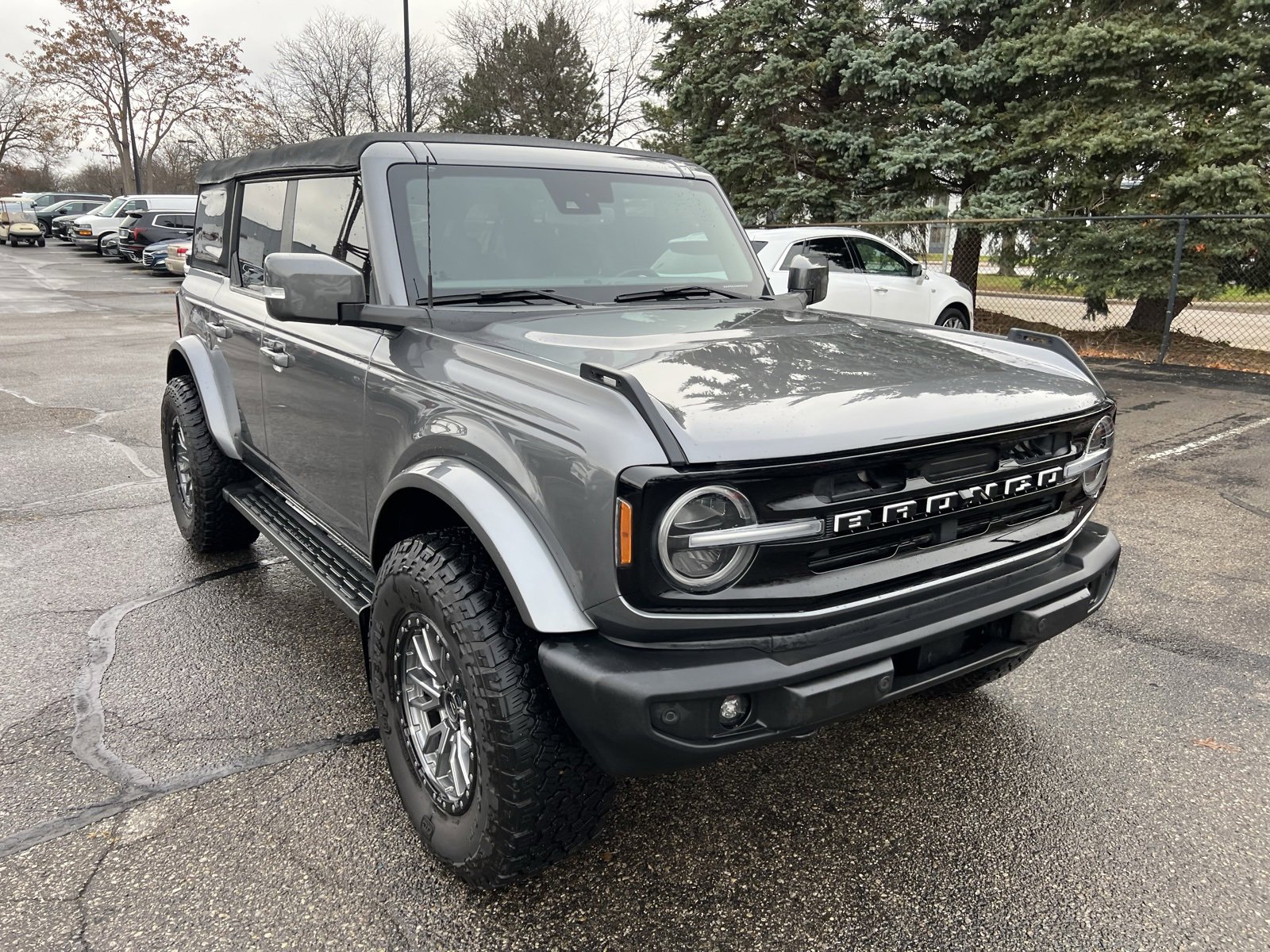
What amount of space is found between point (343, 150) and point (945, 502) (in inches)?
90.7

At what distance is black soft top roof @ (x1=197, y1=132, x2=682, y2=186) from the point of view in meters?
3.06

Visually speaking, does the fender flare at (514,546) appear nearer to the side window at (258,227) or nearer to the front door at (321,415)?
the front door at (321,415)

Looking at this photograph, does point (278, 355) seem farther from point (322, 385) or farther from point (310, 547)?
point (310, 547)

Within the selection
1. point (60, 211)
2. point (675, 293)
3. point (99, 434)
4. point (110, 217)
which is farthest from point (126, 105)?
point (675, 293)

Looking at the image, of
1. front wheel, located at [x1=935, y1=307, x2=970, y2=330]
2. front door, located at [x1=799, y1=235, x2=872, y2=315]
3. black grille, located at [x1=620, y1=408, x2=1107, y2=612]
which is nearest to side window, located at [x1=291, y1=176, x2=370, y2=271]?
black grille, located at [x1=620, y1=408, x2=1107, y2=612]

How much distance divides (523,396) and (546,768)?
0.86 meters

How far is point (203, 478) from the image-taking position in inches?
170

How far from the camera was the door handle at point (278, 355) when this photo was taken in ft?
11.0

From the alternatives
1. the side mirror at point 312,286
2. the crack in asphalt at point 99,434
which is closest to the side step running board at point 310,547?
the side mirror at point 312,286

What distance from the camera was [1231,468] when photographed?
652 centimetres

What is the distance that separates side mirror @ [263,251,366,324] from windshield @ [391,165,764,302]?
0.71 feet

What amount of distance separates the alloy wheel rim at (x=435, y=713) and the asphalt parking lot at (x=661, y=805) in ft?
0.80

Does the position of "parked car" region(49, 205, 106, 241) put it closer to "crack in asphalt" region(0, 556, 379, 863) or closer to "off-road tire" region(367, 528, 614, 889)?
"crack in asphalt" region(0, 556, 379, 863)

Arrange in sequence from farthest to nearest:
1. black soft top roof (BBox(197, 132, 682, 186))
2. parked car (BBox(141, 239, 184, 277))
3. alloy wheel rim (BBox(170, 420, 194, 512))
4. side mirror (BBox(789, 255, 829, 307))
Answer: parked car (BBox(141, 239, 184, 277)) < alloy wheel rim (BBox(170, 420, 194, 512)) < side mirror (BBox(789, 255, 829, 307)) < black soft top roof (BBox(197, 132, 682, 186))
